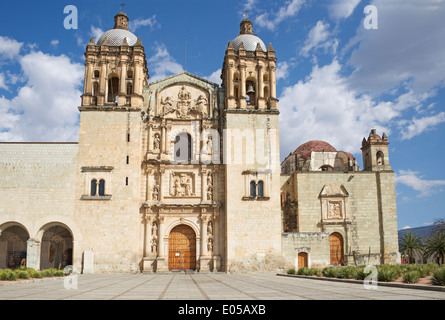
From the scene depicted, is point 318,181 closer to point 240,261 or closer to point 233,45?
point 240,261

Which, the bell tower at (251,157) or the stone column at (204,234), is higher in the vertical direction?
the bell tower at (251,157)

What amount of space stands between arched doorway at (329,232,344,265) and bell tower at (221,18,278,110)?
10.8 meters

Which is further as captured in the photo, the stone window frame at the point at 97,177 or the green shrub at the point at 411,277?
the stone window frame at the point at 97,177

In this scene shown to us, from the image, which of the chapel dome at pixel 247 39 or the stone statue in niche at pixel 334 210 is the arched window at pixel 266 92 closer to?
the chapel dome at pixel 247 39

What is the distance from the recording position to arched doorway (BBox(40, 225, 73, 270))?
2822cm

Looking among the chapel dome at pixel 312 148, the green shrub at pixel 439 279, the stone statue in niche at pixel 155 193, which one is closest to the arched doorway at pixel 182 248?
the stone statue in niche at pixel 155 193

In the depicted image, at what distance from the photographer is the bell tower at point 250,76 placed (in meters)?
29.5

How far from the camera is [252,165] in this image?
2834cm

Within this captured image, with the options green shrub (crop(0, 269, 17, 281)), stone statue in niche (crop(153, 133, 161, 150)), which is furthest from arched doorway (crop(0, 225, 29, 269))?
green shrub (crop(0, 269, 17, 281))

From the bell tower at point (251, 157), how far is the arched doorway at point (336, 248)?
550cm

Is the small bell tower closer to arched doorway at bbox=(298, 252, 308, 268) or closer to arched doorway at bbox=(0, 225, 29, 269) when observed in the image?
arched doorway at bbox=(298, 252, 308, 268)

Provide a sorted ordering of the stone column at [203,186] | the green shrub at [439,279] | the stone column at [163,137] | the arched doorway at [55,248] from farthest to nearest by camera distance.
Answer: the stone column at [163,137] < the stone column at [203,186] < the arched doorway at [55,248] < the green shrub at [439,279]

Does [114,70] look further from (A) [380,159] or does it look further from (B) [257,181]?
(A) [380,159]

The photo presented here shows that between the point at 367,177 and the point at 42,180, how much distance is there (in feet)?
78.1
